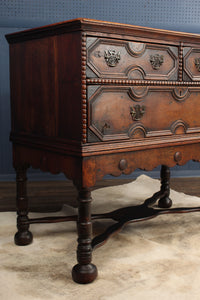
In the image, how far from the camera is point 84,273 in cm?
241

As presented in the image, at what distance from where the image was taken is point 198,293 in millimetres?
2309

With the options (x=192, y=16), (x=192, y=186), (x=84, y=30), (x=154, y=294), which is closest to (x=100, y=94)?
(x=84, y=30)

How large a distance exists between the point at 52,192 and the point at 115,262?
6.94ft

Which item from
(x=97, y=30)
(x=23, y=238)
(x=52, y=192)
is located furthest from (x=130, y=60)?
(x=52, y=192)

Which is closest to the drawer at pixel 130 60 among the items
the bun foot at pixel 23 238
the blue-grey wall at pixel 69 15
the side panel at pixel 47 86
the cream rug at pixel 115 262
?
the side panel at pixel 47 86

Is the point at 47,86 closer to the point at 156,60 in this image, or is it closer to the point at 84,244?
the point at 156,60

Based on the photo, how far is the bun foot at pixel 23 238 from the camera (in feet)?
9.80

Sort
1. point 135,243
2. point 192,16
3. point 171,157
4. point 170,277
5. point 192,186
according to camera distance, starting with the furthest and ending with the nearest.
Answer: point 192,16 → point 192,186 → point 135,243 → point 171,157 → point 170,277

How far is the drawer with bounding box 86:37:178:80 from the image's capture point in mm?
2258

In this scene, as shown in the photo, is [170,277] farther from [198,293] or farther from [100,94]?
[100,94]

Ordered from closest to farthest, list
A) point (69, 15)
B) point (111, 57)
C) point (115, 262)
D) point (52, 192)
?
point (111, 57) → point (115, 262) → point (52, 192) → point (69, 15)

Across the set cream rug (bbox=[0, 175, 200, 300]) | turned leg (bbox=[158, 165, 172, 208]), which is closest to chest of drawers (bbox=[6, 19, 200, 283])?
cream rug (bbox=[0, 175, 200, 300])

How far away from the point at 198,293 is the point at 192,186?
2780 millimetres

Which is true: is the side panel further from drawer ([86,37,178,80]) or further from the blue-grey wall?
the blue-grey wall
